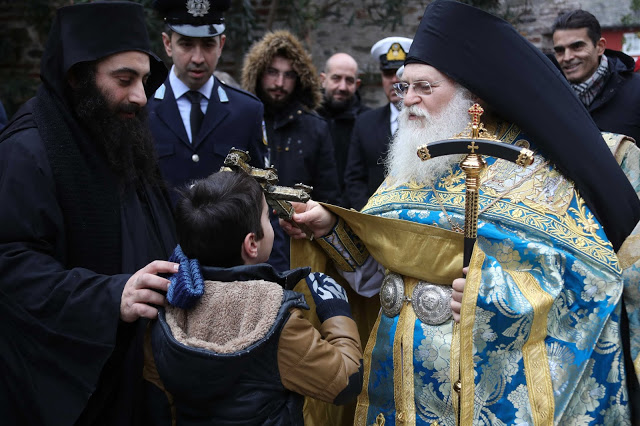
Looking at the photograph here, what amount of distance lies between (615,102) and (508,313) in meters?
3.41

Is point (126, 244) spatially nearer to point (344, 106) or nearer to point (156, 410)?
point (156, 410)

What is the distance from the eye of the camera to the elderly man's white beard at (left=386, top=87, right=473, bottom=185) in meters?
2.96

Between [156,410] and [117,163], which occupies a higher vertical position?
[117,163]

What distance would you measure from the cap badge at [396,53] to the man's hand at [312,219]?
11.9 ft

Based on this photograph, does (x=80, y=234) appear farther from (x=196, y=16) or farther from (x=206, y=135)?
(x=196, y=16)

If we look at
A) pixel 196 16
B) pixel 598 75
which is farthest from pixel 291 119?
pixel 598 75

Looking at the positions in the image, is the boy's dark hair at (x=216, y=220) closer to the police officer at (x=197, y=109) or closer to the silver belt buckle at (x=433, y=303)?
the silver belt buckle at (x=433, y=303)

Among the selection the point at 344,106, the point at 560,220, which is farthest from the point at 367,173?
the point at 560,220

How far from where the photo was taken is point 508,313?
2494 mm

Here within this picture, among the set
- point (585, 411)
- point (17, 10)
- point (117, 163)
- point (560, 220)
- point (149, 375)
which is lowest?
point (17, 10)

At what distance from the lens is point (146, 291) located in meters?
2.41

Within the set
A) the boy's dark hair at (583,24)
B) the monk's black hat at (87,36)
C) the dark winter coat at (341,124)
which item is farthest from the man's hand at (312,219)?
the dark winter coat at (341,124)

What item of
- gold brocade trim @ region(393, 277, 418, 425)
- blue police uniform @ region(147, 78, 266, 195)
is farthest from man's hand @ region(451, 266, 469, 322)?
blue police uniform @ region(147, 78, 266, 195)

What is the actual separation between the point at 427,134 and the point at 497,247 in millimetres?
582
